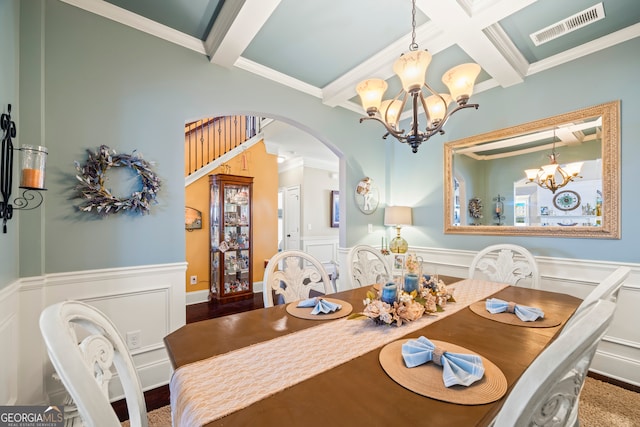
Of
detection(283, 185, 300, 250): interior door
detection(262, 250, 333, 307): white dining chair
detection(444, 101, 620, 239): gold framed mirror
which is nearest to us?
detection(262, 250, 333, 307): white dining chair

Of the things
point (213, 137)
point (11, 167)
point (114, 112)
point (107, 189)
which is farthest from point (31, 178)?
point (213, 137)

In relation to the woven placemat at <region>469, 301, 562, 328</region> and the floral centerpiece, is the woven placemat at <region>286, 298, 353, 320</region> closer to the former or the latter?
the floral centerpiece

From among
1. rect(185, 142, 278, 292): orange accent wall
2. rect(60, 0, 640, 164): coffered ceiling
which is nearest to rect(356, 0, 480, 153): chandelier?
rect(60, 0, 640, 164): coffered ceiling

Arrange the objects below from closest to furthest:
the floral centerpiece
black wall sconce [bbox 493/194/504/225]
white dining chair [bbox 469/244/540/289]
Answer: the floral centerpiece → white dining chair [bbox 469/244/540/289] → black wall sconce [bbox 493/194/504/225]

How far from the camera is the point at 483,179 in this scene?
2953mm

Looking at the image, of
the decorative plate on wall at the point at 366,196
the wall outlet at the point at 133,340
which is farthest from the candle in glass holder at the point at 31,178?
the decorative plate on wall at the point at 366,196

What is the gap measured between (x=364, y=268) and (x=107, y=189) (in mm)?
1993

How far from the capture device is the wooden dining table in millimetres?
659

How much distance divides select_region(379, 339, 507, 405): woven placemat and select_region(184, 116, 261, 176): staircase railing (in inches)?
177

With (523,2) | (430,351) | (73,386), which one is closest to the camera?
(73,386)

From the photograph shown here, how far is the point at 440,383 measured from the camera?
2.58 feet

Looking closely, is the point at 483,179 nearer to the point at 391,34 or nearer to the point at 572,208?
the point at 572,208

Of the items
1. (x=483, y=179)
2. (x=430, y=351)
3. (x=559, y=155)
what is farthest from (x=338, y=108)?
(x=430, y=351)

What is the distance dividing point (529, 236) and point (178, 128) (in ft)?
11.1
